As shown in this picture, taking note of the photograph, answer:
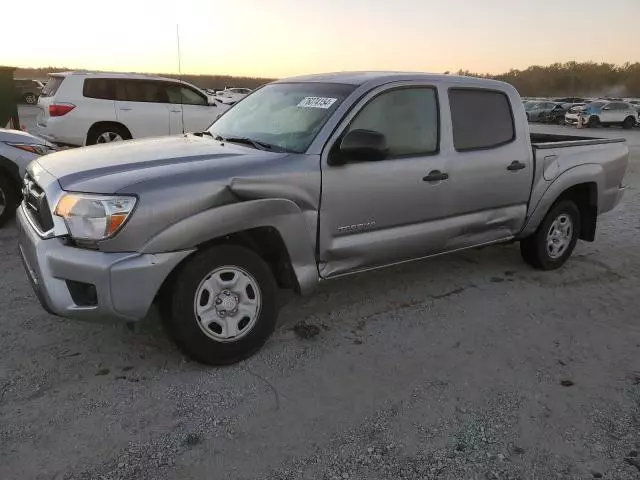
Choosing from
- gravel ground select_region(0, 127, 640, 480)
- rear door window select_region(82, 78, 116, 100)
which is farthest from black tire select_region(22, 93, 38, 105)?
gravel ground select_region(0, 127, 640, 480)

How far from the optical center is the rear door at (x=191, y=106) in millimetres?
11625

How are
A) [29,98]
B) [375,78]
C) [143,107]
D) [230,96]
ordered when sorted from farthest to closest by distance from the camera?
1. [29,98]
2. [230,96]
3. [143,107]
4. [375,78]

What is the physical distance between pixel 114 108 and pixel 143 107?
0.57m

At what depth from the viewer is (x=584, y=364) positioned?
3770 mm

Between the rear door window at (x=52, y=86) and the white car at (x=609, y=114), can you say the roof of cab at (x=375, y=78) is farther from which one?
the white car at (x=609, y=114)

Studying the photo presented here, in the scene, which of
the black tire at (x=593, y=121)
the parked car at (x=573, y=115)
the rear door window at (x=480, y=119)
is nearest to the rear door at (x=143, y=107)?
the rear door window at (x=480, y=119)

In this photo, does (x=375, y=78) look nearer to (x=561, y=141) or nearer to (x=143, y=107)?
(x=561, y=141)

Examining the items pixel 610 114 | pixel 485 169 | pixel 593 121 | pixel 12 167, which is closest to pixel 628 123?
pixel 610 114

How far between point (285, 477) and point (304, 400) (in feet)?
2.17

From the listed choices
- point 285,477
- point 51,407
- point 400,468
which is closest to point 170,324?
point 51,407

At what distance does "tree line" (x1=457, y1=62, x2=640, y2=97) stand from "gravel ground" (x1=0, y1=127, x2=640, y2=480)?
87.6 metres

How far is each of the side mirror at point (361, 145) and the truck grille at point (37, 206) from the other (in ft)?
5.94

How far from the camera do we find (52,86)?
10711 mm

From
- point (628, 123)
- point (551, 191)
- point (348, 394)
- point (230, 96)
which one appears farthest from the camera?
point (628, 123)
